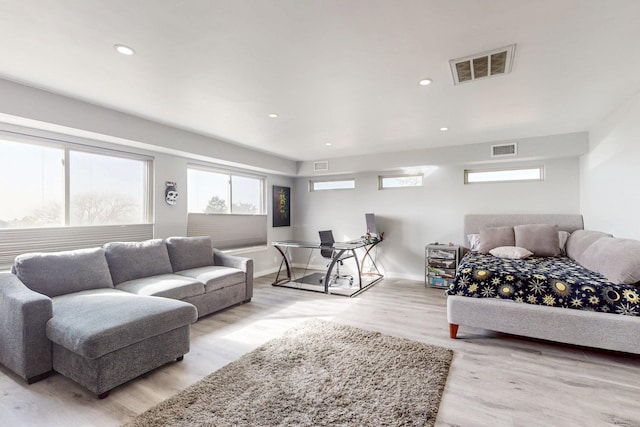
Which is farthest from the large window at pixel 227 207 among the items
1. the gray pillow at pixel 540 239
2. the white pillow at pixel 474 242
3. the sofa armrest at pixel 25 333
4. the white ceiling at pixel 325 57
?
the gray pillow at pixel 540 239

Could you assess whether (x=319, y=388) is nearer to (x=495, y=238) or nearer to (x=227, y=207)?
(x=495, y=238)

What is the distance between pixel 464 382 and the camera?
2186 millimetres

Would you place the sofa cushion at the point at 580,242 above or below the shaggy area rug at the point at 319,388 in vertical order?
above

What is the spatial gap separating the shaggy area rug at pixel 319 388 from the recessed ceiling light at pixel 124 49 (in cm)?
242

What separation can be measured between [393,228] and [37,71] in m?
5.28

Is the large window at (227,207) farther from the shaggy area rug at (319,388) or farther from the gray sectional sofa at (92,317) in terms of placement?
the shaggy area rug at (319,388)

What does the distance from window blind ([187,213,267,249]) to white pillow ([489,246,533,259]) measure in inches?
162

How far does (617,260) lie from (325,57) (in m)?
3.10

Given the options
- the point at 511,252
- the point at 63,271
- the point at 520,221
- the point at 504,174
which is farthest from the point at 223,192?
the point at 520,221

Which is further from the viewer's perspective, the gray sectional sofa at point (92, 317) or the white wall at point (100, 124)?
the white wall at point (100, 124)

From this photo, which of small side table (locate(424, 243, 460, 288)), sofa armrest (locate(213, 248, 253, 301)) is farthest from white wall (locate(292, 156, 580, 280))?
sofa armrest (locate(213, 248, 253, 301))

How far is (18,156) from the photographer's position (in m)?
2.97

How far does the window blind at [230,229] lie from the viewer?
4668 millimetres

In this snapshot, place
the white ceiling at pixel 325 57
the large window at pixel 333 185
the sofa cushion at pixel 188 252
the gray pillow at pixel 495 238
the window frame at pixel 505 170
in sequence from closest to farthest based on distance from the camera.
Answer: the white ceiling at pixel 325 57
the sofa cushion at pixel 188 252
the gray pillow at pixel 495 238
the window frame at pixel 505 170
the large window at pixel 333 185
